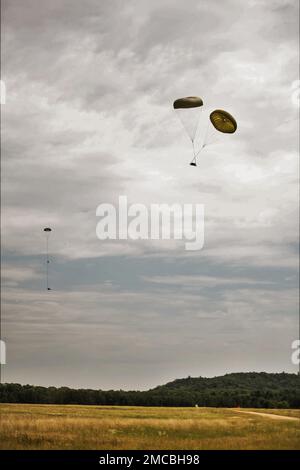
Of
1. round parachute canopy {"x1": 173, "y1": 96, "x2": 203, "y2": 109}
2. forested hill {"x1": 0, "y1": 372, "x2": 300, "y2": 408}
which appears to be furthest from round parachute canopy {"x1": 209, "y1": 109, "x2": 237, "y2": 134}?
forested hill {"x1": 0, "y1": 372, "x2": 300, "y2": 408}

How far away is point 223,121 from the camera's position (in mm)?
42406

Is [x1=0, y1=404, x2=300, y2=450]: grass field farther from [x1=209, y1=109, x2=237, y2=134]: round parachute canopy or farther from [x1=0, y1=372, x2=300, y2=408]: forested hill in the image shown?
[x1=0, y1=372, x2=300, y2=408]: forested hill

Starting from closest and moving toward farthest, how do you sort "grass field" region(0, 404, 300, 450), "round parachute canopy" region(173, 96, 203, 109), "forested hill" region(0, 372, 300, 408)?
"grass field" region(0, 404, 300, 450)
"round parachute canopy" region(173, 96, 203, 109)
"forested hill" region(0, 372, 300, 408)

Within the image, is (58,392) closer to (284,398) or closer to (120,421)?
(284,398)

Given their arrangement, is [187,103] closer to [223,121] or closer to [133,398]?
[223,121]

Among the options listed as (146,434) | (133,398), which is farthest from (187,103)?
(133,398)

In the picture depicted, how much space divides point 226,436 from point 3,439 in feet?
48.5

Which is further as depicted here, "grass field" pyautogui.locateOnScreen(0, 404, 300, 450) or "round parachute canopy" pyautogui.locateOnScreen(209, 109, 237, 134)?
"round parachute canopy" pyautogui.locateOnScreen(209, 109, 237, 134)

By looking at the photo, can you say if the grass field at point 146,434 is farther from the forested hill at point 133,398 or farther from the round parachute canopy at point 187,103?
the forested hill at point 133,398

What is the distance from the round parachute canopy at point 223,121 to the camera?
4174cm

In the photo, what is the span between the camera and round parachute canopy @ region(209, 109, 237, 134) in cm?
4174

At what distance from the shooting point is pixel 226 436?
136 feet

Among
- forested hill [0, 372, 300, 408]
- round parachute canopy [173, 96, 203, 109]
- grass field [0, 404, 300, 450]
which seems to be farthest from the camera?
forested hill [0, 372, 300, 408]
